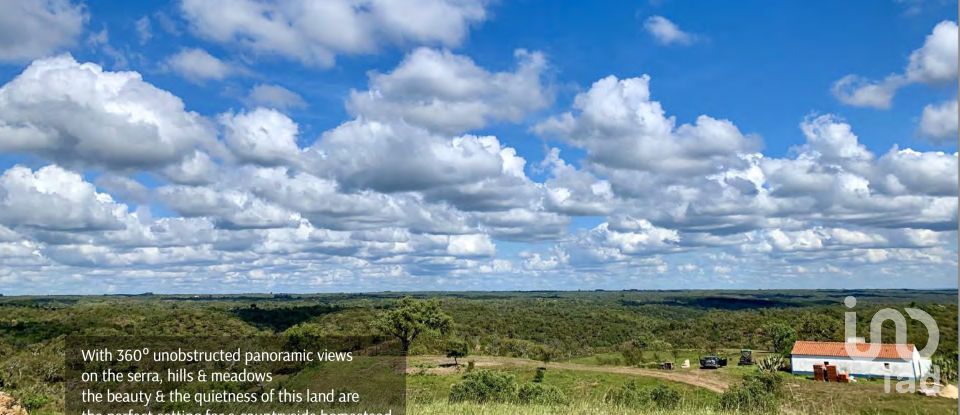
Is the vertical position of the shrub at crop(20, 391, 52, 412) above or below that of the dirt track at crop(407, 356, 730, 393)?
above

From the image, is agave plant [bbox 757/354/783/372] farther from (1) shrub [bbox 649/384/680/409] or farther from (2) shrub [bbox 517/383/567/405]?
(2) shrub [bbox 517/383/567/405]

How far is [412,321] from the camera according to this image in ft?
247

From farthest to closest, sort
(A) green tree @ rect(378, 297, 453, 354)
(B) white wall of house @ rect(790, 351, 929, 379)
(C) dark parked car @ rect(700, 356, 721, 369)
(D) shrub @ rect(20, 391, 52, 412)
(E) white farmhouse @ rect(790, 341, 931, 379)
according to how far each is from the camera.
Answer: (A) green tree @ rect(378, 297, 453, 354), (C) dark parked car @ rect(700, 356, 721, 369), (E) white farmhouse @ rect(790, 341, 931, 379), (B) white wall of house @ rect(790, 351, 929, 379), (D) shrub @ rect(20, 391, 52, 412)

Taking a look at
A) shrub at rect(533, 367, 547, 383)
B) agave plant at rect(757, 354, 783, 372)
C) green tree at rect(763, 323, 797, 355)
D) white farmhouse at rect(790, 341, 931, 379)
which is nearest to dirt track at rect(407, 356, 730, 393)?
agave plant at rect(757, 354, 783, 372)

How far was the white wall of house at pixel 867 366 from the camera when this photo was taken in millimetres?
65375

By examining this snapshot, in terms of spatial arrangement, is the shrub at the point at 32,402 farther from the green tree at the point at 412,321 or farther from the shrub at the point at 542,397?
the green tree at the point at 412,321

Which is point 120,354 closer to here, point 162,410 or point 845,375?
point 162,410

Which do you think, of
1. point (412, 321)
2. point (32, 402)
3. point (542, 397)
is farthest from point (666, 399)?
point (412, 321)

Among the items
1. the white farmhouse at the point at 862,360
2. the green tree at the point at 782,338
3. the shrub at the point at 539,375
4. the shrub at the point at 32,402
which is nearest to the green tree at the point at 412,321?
the shrub at the point at 539,375

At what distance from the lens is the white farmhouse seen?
215 ft

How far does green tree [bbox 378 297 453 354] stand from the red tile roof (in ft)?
134

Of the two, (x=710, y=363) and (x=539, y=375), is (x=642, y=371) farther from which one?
(x=539, y=375)

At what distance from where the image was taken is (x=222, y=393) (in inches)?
529

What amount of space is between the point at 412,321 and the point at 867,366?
50.4 metres
